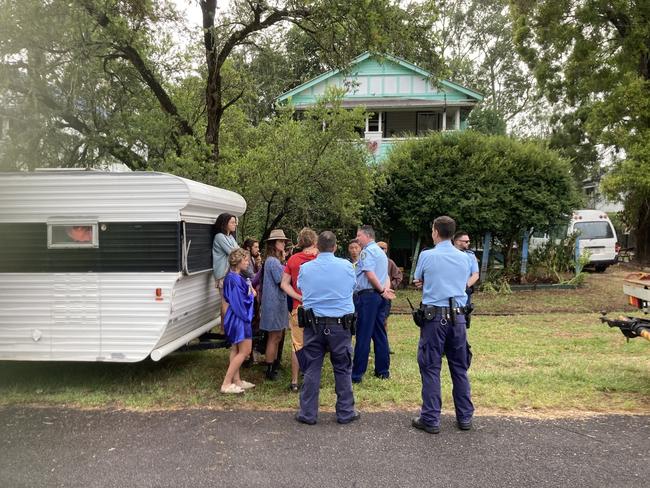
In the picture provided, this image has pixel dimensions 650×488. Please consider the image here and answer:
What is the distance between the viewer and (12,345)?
17.8 ft

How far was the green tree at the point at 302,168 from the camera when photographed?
922 centimetres

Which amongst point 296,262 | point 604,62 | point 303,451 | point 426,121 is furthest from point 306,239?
point 426,121

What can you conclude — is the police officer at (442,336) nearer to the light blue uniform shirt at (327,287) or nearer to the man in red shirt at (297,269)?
the light blue uniform shirt at (327,287)

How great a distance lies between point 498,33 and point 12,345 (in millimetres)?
A: 36162

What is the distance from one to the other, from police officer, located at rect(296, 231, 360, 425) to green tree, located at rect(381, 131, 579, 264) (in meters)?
8.88

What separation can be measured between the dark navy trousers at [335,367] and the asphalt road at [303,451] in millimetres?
148

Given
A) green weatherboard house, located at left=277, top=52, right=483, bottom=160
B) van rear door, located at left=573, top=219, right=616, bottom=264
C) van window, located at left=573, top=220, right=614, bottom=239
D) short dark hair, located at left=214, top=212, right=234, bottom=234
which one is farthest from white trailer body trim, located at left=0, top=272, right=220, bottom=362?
van window, located at left=573, top=220, right=614, bottom=239

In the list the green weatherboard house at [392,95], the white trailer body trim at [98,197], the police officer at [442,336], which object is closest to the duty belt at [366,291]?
the police officer at [442,336]

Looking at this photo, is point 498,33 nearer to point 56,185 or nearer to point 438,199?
point 438,199

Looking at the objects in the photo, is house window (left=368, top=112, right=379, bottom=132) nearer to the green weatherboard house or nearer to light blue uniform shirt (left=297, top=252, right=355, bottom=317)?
the green weatherboard house

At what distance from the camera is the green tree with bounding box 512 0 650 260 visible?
1370 centimetres

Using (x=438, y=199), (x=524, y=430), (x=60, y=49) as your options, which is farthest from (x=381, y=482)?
(x=438, y=199)

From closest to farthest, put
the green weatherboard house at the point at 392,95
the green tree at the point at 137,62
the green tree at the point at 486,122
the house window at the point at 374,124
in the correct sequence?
the green tree at the point at 137,62 → the green weatherboard house at the point at 392,95 → the house window at the point at 374,124 → the green tree at the point at 486,122

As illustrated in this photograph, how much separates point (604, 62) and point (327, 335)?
1472cm
